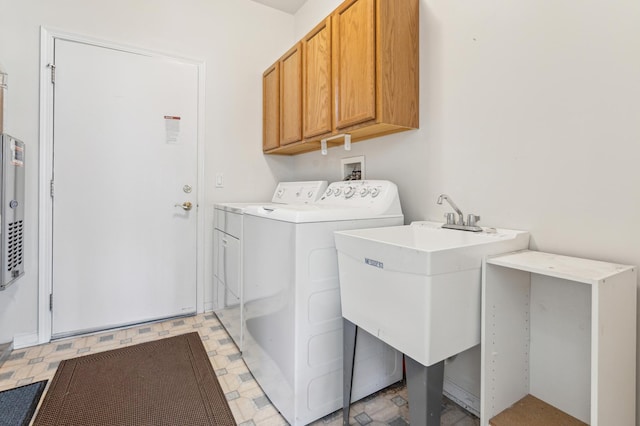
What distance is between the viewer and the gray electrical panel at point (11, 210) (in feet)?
5.43

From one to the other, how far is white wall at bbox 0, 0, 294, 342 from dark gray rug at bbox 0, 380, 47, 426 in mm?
614

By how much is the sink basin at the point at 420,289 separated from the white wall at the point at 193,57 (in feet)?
5.71

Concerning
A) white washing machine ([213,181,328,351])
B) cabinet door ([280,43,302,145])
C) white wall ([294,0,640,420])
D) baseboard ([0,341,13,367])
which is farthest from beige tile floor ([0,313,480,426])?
cabinet door ([280,43,302,145])

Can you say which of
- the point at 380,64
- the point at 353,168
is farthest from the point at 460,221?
the point at 353,168

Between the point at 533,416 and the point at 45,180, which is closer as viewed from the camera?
the point at 533,416

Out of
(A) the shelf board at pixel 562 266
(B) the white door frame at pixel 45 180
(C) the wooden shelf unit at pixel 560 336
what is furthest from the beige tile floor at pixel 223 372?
(A) the shelf board at pixel 562 266

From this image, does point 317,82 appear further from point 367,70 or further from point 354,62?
point 367,70

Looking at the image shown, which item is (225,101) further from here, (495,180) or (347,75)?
(495,180)

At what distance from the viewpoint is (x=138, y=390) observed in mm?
1530

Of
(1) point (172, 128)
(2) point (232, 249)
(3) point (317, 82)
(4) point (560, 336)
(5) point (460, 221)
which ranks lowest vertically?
(4) point (560, 336)

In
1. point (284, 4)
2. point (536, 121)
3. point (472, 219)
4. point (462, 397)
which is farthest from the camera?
point (284, 4)

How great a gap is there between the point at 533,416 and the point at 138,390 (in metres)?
1.74

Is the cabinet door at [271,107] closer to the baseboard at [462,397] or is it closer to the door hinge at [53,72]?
the door hinge at [53,72]

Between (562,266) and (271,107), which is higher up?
(271,107)
